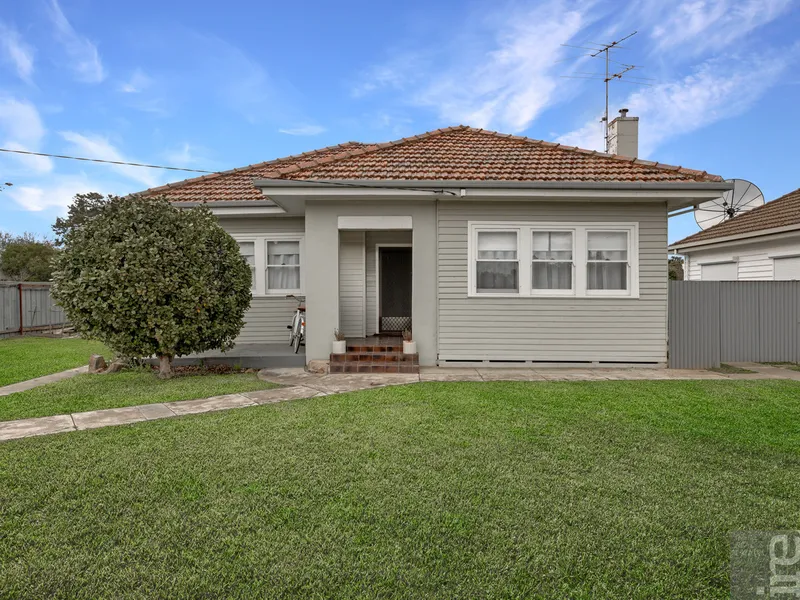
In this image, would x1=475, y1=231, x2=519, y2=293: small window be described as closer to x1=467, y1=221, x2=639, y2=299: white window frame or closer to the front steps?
x1=467, y1=221, x2=639, y2=299: white window frame

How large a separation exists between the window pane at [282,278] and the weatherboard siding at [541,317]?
148 inches

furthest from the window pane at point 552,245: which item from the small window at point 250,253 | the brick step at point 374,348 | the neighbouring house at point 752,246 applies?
the neighbouring house at point 752,246

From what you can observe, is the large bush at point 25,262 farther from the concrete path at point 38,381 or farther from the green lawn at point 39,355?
the concrete path at point 38,381

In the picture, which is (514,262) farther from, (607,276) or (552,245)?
(607,276)

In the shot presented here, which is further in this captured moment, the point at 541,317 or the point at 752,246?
the point at 752,246

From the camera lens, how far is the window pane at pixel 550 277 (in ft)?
28.4

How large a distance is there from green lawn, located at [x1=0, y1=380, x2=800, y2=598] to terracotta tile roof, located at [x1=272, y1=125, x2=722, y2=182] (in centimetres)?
470

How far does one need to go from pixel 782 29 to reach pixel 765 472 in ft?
44.7

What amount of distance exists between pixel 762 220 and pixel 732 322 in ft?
21.2

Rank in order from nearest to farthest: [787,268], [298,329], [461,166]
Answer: [461,166]
[298,329]
[787,268]

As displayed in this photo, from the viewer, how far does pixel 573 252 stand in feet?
28.1

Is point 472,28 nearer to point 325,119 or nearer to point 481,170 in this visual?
point 325,119

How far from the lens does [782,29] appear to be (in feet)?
38.1

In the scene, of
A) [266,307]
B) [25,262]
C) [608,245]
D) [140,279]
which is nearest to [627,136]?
[608,245]
